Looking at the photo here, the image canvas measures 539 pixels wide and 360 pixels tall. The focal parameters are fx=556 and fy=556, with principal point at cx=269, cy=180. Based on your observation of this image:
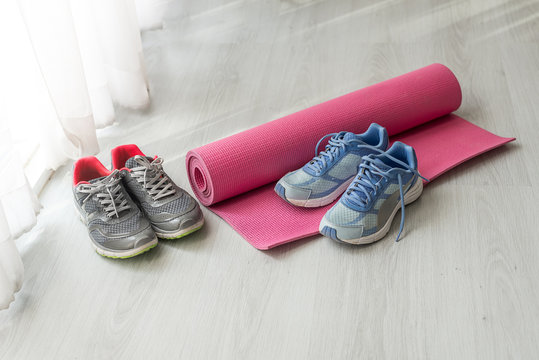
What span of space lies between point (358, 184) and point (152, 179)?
0.52 meters

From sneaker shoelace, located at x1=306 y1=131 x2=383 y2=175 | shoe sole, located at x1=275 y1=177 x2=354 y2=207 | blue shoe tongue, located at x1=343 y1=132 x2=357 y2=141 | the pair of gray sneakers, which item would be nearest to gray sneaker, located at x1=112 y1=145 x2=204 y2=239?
the pair of gray sneakers

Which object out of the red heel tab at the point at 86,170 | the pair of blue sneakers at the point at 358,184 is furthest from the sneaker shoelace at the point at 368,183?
the red heel tab at the point at 86,170

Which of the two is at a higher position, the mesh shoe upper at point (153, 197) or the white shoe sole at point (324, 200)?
the mesh shoe upper at point (153, 197)

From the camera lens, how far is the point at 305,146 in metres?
1.54

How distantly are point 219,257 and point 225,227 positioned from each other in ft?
0.37

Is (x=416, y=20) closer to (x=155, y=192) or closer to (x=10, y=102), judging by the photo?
(x=155, y=192)

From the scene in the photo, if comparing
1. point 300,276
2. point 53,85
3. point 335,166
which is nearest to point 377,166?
point 335,166

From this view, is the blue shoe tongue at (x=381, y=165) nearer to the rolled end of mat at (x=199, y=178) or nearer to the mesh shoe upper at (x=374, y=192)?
the mesh shoe upper at (x=374, y=192)

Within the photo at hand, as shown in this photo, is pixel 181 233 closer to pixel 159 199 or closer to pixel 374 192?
pixel 159 199

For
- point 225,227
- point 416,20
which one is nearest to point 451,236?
point 225,227

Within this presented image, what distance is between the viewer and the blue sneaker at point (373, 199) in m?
1.34

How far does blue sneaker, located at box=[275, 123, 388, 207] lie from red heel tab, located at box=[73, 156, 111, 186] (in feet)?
1.60

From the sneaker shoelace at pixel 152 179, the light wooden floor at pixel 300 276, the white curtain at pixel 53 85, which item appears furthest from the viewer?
the sneaker shoelace at pixel 152 179

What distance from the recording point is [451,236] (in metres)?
1.37
